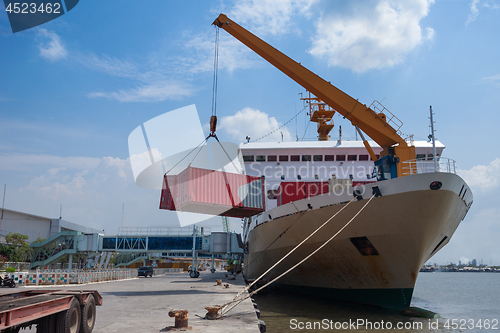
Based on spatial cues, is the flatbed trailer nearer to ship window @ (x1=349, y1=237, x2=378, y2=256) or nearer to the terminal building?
ship window @ (x1=349, y1=237, x2=378, y2=256)

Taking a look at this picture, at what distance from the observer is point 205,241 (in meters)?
40.9

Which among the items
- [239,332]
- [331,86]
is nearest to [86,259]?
[331,86]

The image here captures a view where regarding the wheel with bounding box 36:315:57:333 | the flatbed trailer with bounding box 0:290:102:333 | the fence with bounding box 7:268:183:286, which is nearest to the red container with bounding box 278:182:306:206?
the flatbed trailer with bounding box 0:290:102:333

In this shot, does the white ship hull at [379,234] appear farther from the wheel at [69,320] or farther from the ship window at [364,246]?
the wheel at [69,320]

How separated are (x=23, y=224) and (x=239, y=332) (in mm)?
64075

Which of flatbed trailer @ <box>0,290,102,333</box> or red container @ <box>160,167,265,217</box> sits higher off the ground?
red container @ <box>160,167,265,217</box>

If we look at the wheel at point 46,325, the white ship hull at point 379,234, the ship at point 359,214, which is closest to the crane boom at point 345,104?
the ship at point 359,214

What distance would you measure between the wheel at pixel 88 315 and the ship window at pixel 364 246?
9.71 m

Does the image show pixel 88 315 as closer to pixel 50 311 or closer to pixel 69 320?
pixel 69 320

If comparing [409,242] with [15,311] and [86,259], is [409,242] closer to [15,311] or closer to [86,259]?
[15,311]

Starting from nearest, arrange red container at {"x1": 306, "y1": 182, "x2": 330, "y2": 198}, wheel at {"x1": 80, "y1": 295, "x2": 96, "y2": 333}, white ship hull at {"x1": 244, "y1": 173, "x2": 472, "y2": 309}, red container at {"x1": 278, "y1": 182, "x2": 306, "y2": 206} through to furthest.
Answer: wheel at {"x1": 80, "y1": 295, "x2": 96, "y2": 333}, white ship hull at {"x1": 244, "y1": 173, "x2": 472, "y2": 309}, red container at {"x1": 306, "y1": 182, "x2": 330, "y2": 198}, red container at {"x1": 278, "y1": 182, "x2": 306, "y2": 206}

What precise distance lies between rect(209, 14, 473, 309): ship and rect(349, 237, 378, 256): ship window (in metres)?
0.04

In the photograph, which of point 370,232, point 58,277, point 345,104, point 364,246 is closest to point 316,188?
point 345,104

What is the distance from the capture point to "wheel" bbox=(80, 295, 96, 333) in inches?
266
